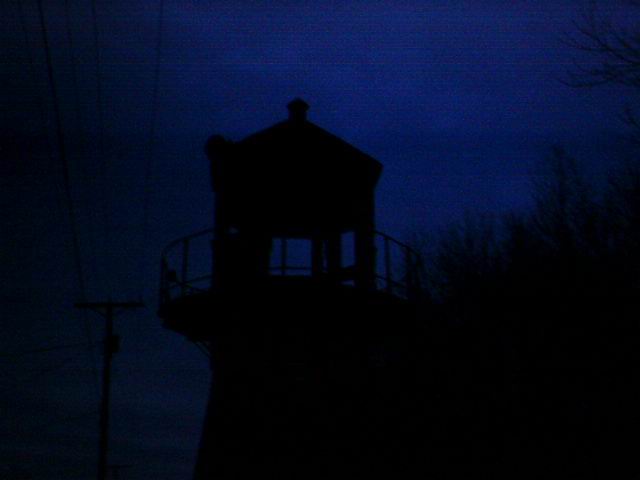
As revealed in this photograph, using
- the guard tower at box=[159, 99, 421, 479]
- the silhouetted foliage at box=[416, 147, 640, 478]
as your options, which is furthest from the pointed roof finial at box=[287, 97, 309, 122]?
the silhouetted foliage at box=[416, 147, 640, 478]

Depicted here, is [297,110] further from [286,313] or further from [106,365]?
[106,365]

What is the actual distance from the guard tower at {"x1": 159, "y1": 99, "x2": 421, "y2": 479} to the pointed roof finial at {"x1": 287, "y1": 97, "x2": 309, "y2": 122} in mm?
21

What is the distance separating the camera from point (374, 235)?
603 inches

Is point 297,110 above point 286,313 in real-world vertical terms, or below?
above

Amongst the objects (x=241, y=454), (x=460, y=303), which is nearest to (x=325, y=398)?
(x=241, y=454)

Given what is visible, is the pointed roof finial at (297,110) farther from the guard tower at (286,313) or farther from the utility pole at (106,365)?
the utility pole at (106,365)

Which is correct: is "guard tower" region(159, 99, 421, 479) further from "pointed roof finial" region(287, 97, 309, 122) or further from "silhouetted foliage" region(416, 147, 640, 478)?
"silhouetted foliage" region(416, 147, 640, 478)

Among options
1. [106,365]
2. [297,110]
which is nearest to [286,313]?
[297,110]

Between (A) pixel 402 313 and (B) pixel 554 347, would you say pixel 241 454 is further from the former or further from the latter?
(B) pixel 554 347

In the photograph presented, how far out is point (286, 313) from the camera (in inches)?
549

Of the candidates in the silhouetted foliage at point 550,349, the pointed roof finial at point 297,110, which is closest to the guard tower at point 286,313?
the pointed roof finial at point 297,110

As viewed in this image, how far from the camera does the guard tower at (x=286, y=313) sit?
14.1m

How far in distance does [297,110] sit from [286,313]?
425cm

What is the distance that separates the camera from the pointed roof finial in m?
14.7
